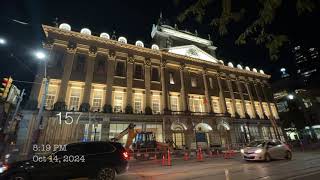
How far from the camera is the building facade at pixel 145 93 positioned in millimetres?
21000

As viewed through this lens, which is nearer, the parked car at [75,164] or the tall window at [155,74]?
the parked car at [75,164]

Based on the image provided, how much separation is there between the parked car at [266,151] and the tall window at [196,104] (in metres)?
15.8

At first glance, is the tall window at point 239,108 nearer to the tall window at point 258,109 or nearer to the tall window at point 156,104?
the tall window at point 258,109

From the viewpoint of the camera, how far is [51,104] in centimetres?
2105

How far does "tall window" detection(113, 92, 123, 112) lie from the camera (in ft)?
76.4

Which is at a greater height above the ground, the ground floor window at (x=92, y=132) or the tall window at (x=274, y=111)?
the tall window at (x=274, y=111)

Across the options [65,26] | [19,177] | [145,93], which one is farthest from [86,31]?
[19,177]

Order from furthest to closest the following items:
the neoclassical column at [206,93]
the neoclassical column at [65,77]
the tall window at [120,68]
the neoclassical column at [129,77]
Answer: the neoclassical column at [206,93], the tall window at [120,68], the neoclassical column at [129,77], the neoclassical column at [65,77]

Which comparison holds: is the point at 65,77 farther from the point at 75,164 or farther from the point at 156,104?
the point at 75,164

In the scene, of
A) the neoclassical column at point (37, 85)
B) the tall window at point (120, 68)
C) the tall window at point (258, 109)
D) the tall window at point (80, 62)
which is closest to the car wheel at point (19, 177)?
the neoclassical column at point (37, 85)

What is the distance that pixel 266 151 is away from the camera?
39.4 feet

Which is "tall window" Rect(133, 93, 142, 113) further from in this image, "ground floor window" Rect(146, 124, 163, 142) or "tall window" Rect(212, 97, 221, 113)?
"tall window" Rect(212, 97, 221, 113)

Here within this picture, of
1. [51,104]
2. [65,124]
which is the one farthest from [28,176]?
[51,104]

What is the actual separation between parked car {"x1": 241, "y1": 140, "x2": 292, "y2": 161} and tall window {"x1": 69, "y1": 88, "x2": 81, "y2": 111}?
→ 18391 mm
